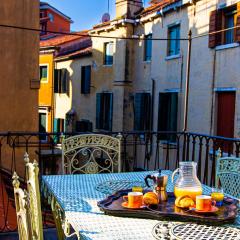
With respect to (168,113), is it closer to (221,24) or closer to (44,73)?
(221,24)

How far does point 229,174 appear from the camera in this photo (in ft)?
10.1

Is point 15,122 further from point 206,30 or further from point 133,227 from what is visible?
point 133,227

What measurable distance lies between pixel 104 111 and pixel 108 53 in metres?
2.37

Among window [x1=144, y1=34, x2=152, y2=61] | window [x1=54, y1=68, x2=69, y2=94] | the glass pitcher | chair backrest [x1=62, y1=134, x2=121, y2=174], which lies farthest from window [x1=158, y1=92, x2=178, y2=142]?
the glass pitcher

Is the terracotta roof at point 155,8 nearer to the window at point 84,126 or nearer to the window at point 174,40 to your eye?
the window at point 174,40

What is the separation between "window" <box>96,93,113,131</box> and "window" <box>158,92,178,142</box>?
323 cm

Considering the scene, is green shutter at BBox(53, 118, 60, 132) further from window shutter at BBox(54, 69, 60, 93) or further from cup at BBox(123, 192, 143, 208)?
cup at BBox(123, 192, 143, 208)

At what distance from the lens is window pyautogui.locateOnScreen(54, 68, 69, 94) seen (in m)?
19.3

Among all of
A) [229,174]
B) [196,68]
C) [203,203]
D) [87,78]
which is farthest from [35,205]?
[87,78]

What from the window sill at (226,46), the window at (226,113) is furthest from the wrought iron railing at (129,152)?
the window sill at (226,46)

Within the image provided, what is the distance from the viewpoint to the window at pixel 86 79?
17.4m

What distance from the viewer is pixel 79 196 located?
8.20ft

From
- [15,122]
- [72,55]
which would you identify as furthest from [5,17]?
[72,55]

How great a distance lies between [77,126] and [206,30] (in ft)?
29.9
